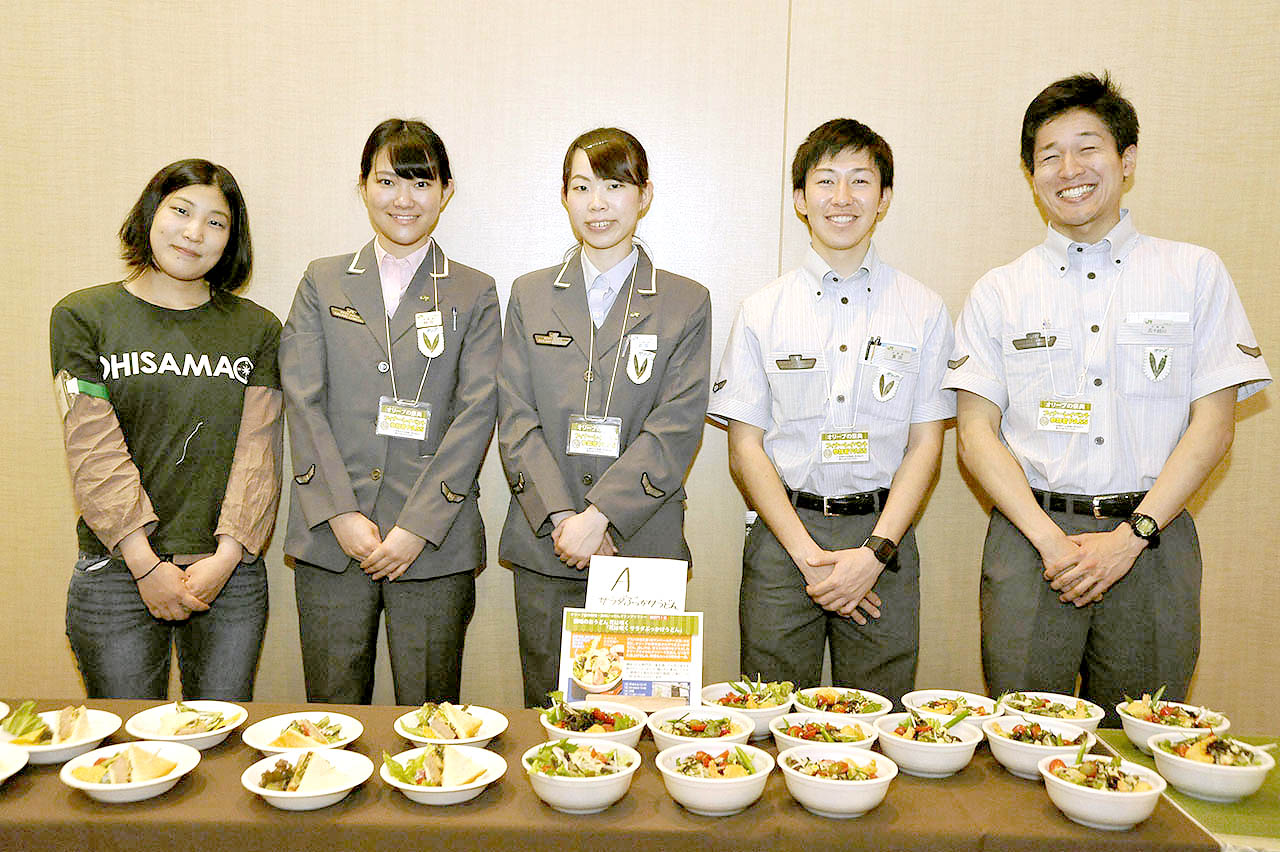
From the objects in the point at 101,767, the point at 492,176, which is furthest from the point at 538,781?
the point at 492,176

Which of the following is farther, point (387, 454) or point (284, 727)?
point (387, 454)

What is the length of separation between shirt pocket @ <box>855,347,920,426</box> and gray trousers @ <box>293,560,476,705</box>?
132cm

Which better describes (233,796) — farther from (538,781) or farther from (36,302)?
(36,302)

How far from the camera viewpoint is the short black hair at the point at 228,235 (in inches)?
101

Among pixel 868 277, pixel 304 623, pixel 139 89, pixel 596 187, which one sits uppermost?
pixel 139 89

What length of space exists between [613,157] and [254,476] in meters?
1.35

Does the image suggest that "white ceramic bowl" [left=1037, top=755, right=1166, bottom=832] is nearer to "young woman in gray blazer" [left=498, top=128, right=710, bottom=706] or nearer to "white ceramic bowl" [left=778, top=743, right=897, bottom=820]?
"white ceramic bowl" [left=778, top=743, right=897, bottom=820]

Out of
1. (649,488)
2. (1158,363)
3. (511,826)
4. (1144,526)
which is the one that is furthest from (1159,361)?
(511,826)

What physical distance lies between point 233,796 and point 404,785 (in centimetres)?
28

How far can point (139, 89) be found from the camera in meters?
3.23

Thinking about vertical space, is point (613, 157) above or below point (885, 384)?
above

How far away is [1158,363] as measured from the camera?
2430 mm

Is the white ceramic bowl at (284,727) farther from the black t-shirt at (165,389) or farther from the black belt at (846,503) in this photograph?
the black belt at (846,503)

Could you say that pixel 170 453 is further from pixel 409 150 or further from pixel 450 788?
pixel 450 788
